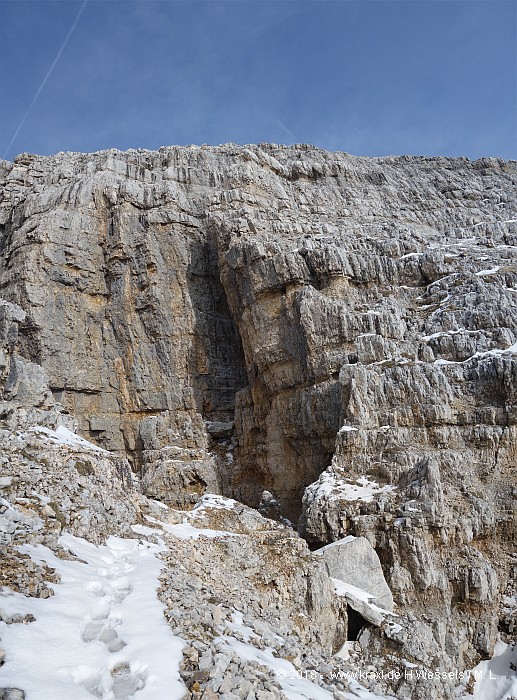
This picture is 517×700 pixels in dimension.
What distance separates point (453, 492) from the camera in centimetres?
3550

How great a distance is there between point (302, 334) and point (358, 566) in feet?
72.9

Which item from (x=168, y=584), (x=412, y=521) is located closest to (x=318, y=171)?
(x=412, y=521)

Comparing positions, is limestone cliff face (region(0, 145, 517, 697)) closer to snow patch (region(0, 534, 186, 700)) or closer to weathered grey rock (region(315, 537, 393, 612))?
weathered grey rock (region(315, 537, 393, 612))

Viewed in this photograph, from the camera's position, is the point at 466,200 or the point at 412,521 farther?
the point at 466,200

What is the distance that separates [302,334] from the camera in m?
47.6

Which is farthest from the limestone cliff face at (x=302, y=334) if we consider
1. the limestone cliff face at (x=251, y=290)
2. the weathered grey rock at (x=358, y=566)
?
the weathered grey rock at (x=358, y=566)

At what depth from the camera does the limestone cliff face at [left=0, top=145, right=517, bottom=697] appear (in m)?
34.8

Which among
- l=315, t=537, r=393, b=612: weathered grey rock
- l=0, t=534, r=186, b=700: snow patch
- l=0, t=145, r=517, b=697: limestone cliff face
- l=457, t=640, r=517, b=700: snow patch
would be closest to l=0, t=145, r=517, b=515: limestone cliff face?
l=0, t=145, r=517, b=697: limestone cliff face

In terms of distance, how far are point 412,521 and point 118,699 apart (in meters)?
27.5

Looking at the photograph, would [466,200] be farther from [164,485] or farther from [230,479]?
[164,485]

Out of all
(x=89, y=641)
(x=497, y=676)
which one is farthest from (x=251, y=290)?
(x=89, y=641)

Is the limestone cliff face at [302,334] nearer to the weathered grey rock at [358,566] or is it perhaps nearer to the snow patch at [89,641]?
the weathered grey rock at [358,566]

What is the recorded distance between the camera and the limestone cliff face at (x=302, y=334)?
3481cm

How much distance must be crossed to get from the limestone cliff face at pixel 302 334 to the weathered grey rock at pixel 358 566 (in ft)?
8.51
